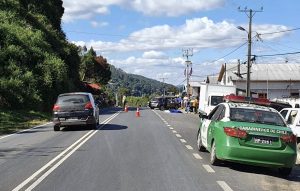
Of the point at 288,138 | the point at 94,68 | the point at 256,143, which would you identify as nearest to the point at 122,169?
the point at 256,143

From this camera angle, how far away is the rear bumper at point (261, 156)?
10.9 meters

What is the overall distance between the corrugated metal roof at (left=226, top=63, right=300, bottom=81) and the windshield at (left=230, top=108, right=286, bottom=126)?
62643mm

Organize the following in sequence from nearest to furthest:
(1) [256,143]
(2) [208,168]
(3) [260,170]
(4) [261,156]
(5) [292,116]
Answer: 1. (4) [261,156]
2. (1) [256,143]
3. (2) [208,168]
4. (3) [260,170]
5. (5) [292,116]

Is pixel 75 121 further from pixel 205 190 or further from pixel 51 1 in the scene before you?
pixel 51 1

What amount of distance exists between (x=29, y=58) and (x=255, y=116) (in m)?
34.2

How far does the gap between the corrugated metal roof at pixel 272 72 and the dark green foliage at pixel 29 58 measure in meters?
29.4

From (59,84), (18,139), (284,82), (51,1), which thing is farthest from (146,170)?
(284,82)

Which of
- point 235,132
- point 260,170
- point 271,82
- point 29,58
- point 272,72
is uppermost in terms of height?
point 272,72

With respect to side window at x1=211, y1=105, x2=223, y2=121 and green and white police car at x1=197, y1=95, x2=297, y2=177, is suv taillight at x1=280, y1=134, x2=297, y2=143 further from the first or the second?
side window at x1=211, y1=105, x2=223, y2=121

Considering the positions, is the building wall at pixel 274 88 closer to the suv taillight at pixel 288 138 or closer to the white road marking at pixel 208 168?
the white road marking at pixel 208 168

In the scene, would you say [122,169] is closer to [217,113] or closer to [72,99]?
[217,113]

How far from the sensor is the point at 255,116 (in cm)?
1203

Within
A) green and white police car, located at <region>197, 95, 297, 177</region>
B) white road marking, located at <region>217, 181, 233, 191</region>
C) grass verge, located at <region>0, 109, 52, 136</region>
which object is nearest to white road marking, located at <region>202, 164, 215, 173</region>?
green and white police car, located at <region>197, 95, 297, 177</region>

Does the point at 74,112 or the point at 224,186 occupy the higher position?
the point at 74,112
